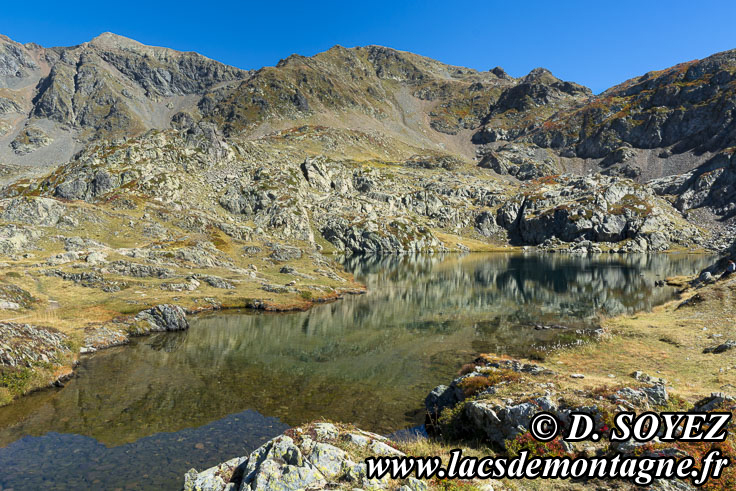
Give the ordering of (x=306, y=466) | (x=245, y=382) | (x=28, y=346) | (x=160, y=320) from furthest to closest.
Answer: (x=160, y=320)
(x=28, y=346)
(x=245, y=382)
(x=306, y=466)

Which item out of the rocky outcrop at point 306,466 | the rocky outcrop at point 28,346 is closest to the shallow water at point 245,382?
the rocky outcrop at point 28,346

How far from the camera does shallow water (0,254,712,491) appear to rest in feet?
67.3

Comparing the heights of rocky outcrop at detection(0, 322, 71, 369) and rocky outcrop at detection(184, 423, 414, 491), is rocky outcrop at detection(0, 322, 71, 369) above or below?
below

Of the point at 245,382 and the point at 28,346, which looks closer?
the point at 245,382

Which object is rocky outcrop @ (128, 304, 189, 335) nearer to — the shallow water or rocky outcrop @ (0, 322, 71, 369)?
the shallow water

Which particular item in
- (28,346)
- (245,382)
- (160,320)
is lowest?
(160,320)

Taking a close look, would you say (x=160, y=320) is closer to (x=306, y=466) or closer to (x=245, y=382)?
(x=245, y=382)

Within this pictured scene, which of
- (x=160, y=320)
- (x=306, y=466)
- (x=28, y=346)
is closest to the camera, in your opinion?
(x=306, y=466)

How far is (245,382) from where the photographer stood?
1283 inches

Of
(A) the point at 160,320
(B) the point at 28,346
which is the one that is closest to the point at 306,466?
(B) the point at 28,346

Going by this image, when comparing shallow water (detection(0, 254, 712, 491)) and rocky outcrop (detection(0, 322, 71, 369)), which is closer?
shallow water (detection(0, 254, 712, 491))

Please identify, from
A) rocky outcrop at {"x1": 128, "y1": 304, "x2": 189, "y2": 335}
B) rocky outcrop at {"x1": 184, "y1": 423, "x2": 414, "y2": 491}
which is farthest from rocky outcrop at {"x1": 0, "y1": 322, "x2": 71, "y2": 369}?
rocky outcrop at {"x1": 184, "y1": 423, "x2": 414, "y2": 491}

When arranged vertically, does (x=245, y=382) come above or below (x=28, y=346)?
below

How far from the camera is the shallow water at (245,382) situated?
20516 millimetres
